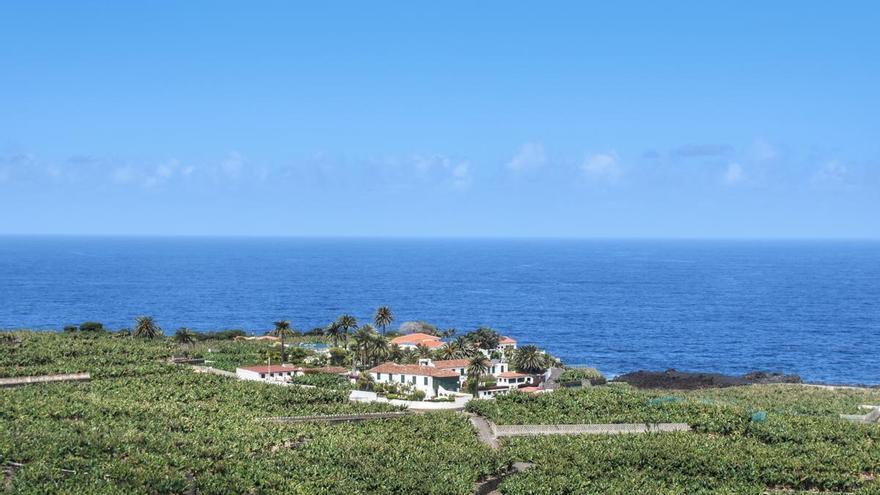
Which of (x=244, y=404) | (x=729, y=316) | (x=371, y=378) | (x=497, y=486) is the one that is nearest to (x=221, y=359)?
(x=371, y=378)

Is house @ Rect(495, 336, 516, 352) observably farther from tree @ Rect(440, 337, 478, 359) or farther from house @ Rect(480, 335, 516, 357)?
tree @ Rect(440, 337, 478, 359)

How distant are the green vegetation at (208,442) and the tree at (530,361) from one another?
Answer: 3080cm

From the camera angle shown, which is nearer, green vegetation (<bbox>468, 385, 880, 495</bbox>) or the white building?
green vegetation (<bbox>468, 385, 880, 495</bbox>)

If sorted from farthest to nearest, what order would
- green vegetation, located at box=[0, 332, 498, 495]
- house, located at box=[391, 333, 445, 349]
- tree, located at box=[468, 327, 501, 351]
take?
tree, located at box=[468, 327, 501, 351] < house, located at box=[391, 333, 445, 349] < green vegetation, located at box=[0, 332, 498, 495]

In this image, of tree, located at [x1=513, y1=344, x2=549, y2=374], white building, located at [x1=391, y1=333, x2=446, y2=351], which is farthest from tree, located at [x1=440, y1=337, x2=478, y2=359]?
tree, located at [x1=513, y1=344, x2=549, y2=374]

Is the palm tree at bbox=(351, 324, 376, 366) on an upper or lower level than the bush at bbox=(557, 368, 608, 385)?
upper

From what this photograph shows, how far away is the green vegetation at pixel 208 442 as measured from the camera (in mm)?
40844

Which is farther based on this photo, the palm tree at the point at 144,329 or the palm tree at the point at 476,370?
the palm tree at the point at 144,329

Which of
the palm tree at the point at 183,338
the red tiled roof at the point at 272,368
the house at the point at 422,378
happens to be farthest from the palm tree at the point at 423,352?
the palm tree at the point at 183,338

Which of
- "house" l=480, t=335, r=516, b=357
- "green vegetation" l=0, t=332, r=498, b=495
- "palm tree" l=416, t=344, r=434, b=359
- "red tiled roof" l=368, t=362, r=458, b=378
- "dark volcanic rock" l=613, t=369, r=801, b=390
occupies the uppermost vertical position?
"green vegetation" l=0, t=332, r=498, b=495

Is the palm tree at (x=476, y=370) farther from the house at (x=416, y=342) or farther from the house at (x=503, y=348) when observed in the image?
the house at (x=416, y=342)

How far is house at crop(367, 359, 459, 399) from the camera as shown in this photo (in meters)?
73.3

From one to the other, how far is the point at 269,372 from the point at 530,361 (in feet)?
92.9

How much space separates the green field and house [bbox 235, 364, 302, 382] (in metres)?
7.72
